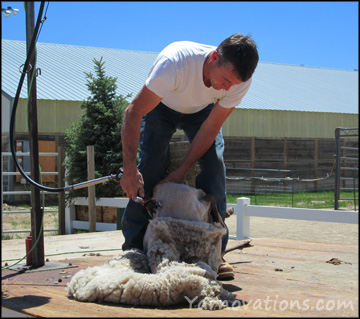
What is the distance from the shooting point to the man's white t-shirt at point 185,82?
2.85 meters

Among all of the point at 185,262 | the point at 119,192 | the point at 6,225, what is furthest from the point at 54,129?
the point at 185,262

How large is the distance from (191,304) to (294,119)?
17781 millimetres

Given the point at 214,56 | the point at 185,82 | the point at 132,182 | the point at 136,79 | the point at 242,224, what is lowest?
the point at 242,224

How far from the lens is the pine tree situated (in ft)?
25.9

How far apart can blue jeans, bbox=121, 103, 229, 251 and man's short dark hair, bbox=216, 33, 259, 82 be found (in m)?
0.70

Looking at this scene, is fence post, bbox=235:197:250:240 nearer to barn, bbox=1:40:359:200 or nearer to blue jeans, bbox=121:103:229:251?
blue jeans, bbox=121:103:229:251

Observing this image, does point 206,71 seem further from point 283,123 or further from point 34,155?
point 283,123

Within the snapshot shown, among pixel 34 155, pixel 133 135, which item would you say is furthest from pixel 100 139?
pixel 133 135

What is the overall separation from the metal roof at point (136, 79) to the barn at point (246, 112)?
0.10 feet

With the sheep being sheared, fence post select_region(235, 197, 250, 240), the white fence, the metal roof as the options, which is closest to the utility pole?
the sheep being sheared

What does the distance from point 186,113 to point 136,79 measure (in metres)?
14.7

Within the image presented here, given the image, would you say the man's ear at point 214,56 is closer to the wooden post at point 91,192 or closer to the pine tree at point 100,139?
the wooden post at point 91,192

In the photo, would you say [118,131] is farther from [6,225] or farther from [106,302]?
[106,302]

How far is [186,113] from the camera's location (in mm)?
3420
